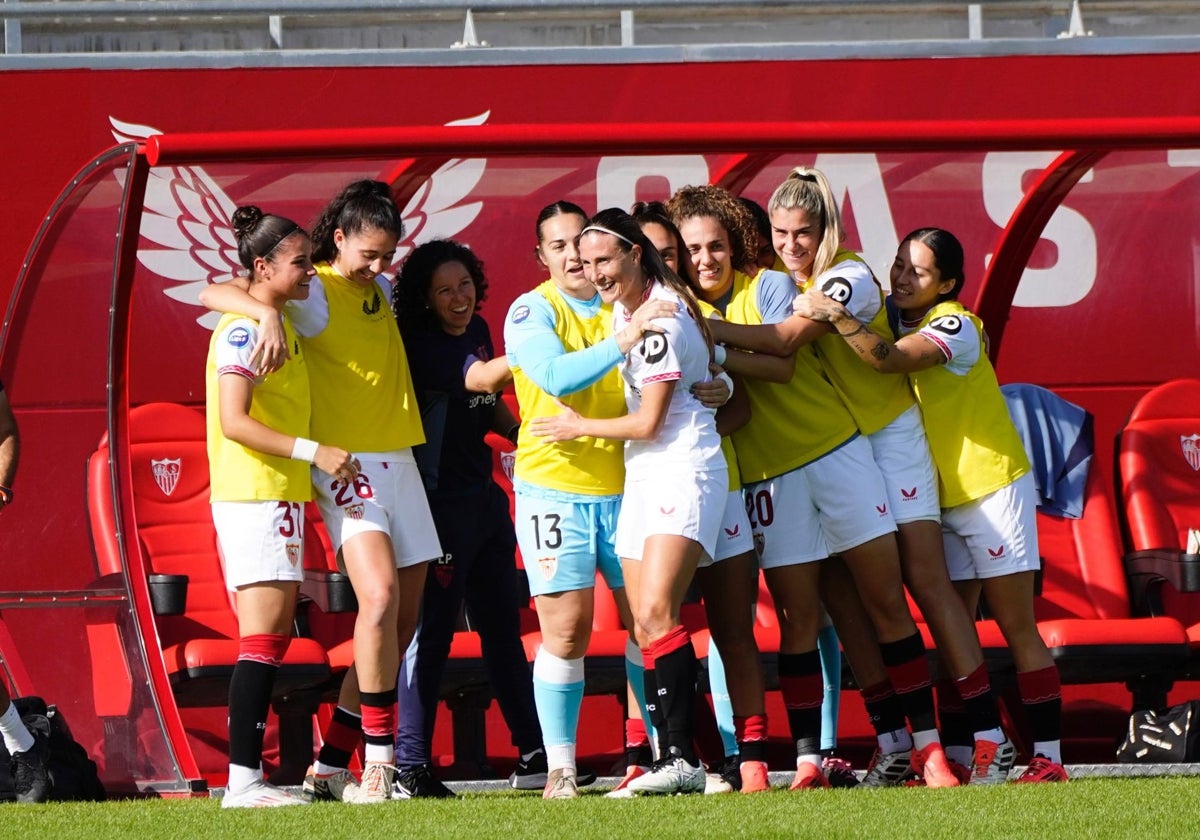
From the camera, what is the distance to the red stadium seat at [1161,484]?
22.0 feet

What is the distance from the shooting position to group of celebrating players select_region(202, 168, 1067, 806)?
4793mm

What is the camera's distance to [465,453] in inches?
217

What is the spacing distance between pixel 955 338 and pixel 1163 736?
181 cm

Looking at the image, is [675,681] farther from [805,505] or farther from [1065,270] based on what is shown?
[1065,270]

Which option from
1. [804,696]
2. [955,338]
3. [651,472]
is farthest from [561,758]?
[955,338]

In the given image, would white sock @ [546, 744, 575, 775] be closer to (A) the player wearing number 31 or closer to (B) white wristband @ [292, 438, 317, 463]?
(A) the player wearing number 31

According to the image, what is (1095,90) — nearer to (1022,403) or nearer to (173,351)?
(1022,403)

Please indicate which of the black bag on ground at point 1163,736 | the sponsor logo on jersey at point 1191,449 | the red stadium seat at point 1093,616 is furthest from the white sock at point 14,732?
the sponsor logo on jersey at point 1191,449

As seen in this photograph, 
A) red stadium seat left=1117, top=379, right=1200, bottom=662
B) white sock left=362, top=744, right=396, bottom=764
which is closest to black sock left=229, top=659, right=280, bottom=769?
white sock left=362, top=744, right=396, bottom=764

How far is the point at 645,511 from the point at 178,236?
280cm

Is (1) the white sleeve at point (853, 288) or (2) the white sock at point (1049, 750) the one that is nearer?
(1) the white sleeve at point (853, 288)

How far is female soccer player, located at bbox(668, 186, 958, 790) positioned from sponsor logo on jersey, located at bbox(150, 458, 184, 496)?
7.90ft

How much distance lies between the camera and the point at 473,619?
580 centimetres

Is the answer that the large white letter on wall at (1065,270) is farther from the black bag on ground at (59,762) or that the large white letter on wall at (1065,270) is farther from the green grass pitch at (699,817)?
the black bag on ground at (59,762)
